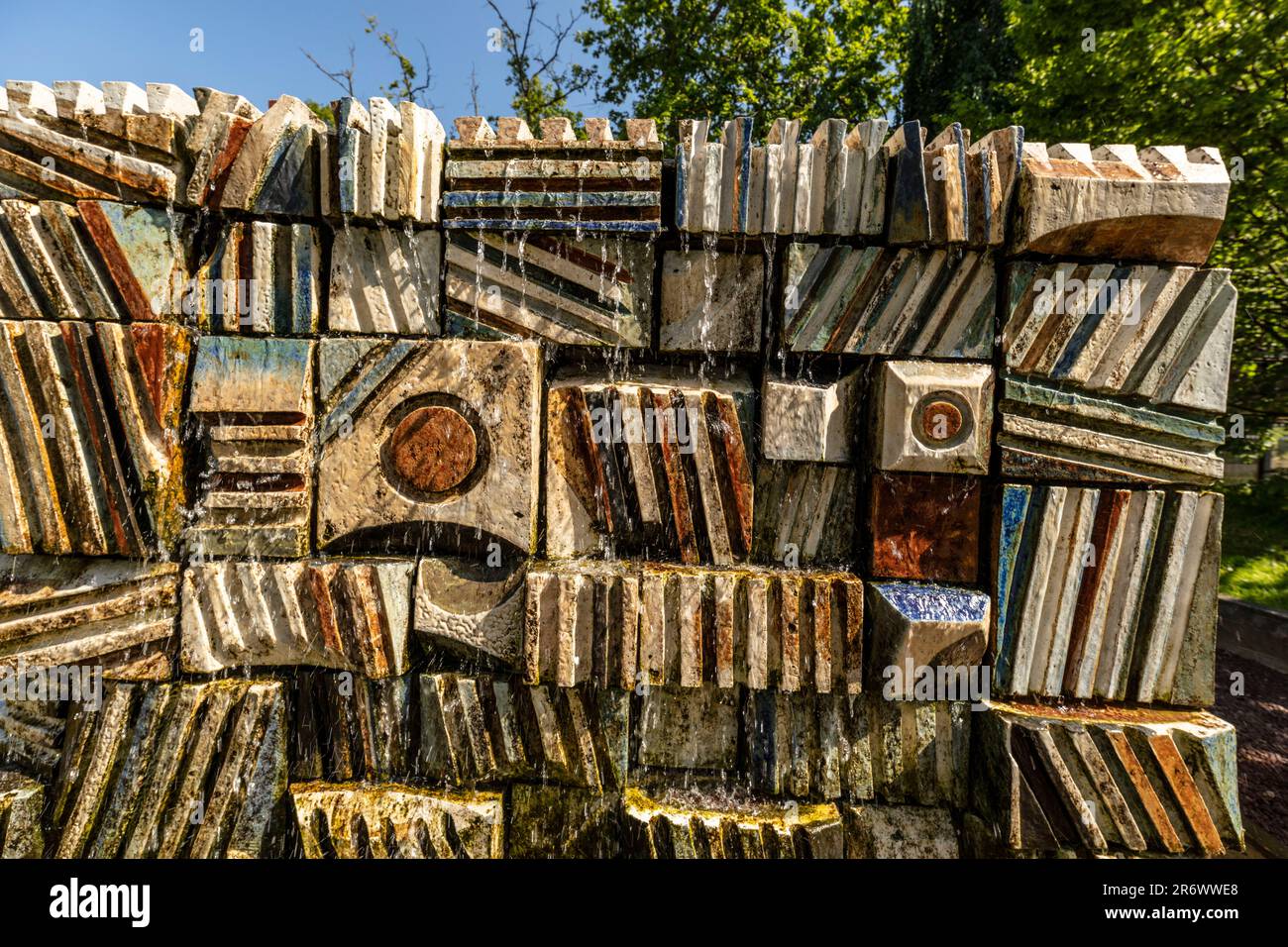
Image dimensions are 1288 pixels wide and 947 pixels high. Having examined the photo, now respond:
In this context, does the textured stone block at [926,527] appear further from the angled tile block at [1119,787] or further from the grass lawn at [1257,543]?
the grass lawn at [1257,543]

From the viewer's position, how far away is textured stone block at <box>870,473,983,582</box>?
2.26 meters

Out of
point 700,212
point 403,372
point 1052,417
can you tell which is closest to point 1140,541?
point 1052,417

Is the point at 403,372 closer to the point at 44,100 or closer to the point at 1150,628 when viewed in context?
the point at 44,100

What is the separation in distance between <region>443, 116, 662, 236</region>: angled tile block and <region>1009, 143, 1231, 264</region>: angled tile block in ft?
4.32

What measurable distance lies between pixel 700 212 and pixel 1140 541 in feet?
6.41

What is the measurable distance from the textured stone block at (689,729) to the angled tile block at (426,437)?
2.70 feet

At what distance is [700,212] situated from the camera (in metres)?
2.22

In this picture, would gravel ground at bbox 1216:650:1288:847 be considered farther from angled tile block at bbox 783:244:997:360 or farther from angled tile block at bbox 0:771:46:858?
angled tile block at bbox 0:771:46:858

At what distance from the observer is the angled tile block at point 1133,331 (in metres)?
2.15

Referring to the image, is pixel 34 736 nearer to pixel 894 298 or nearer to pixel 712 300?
pixel 712 300

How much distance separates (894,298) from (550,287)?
4.16 ft

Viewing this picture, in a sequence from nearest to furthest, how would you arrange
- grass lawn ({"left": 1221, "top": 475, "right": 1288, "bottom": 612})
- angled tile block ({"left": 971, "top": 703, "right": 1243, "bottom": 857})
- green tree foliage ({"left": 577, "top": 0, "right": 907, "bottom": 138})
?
angled tile block ({"left": 971, "top": 703, "right": 1243, "bottom": 857}), grass lawn ({"left": 1221, "top": 475, "right": 1288, "bottom": 612}), green tree foliage ({"left": 577, "top": 0, "right": 907, "bottom": 138})

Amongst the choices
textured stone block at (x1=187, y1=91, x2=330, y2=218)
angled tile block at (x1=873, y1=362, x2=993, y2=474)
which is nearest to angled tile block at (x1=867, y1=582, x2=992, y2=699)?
angled tile block at (x1=873, y1=362, x2=993, y2=474)

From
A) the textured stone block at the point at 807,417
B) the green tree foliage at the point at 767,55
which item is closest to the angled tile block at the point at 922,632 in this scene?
the textured stone block at the point at 807,417
